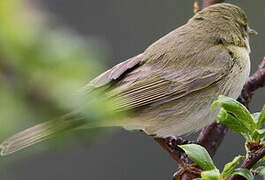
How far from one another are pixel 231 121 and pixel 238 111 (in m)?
0.03

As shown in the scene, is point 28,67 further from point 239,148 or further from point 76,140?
point 239,148

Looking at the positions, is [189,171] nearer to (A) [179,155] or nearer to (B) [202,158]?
(A) [179,155]

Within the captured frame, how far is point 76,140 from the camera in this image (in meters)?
0.55

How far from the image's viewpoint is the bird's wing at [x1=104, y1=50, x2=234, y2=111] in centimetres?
313

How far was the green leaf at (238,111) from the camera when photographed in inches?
53.7

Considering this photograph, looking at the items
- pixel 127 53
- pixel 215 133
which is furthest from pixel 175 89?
pixel 127 53

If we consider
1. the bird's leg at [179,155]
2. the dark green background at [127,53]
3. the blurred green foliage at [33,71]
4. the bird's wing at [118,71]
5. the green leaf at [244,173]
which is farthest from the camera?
the dark green background at [127,53]

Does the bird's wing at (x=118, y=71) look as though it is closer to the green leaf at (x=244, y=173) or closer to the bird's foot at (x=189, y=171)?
the bird's foot at (x=189, y=171)

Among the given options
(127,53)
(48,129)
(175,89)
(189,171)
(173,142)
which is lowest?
(189,171)

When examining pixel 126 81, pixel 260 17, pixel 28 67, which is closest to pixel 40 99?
pixel 28 67

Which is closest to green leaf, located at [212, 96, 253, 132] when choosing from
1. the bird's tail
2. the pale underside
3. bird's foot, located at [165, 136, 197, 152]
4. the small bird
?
the bird's tail

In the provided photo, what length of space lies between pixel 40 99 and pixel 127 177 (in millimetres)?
5223

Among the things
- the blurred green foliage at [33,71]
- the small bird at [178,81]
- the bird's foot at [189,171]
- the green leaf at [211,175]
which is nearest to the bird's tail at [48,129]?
the blurred green foliage at [33,71]

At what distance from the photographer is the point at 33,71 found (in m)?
0.52
